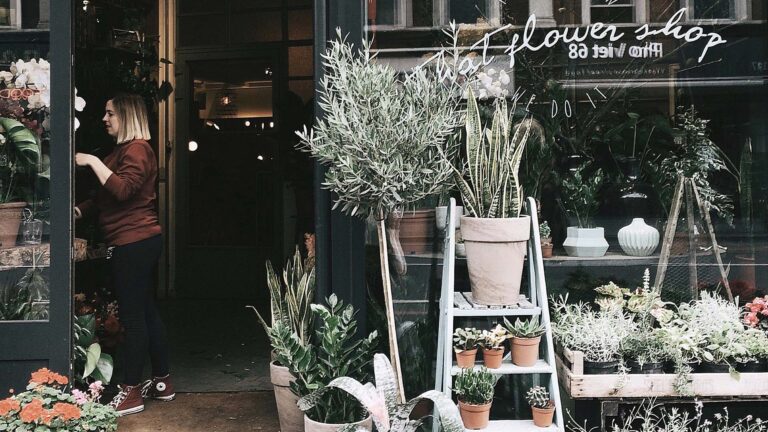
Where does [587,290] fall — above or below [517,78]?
below

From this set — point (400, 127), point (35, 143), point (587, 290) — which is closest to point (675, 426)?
point (587, 290)

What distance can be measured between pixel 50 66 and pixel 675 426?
11.4 feet

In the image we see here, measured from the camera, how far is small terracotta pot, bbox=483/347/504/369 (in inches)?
123

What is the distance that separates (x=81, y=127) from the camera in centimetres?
488

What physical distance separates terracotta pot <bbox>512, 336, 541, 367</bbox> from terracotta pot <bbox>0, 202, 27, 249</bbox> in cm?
263

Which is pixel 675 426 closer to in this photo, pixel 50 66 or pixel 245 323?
pixel 50 66

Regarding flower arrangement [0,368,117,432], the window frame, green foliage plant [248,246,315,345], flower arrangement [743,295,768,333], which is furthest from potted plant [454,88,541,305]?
the window frame

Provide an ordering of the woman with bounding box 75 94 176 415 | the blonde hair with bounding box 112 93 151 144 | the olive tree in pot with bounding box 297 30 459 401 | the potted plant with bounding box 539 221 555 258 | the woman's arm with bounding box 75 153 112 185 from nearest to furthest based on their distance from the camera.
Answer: the olive tree in pot with bounding box 297 30 459 401, the potted plant with bounding box 539 221 555 258, the woman's arm with bounding box 75 153 112 185, the woman with bounding box 75 94 176 415, the blonde hair with bounding box 112 93 151 144

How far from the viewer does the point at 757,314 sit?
11.8 feet

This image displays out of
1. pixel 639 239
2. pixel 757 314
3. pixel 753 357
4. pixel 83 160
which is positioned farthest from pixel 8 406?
pixel 757 314

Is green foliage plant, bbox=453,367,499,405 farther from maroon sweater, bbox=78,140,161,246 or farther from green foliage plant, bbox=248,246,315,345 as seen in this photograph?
maroon sweater, bbox=78,140,161,246

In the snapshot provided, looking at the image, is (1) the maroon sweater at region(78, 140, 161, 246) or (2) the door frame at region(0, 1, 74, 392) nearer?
(2) the door frame at region(0, 1, 74, 392)

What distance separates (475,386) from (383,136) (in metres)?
1.15

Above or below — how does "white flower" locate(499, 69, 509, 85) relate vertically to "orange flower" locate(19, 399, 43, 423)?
above
